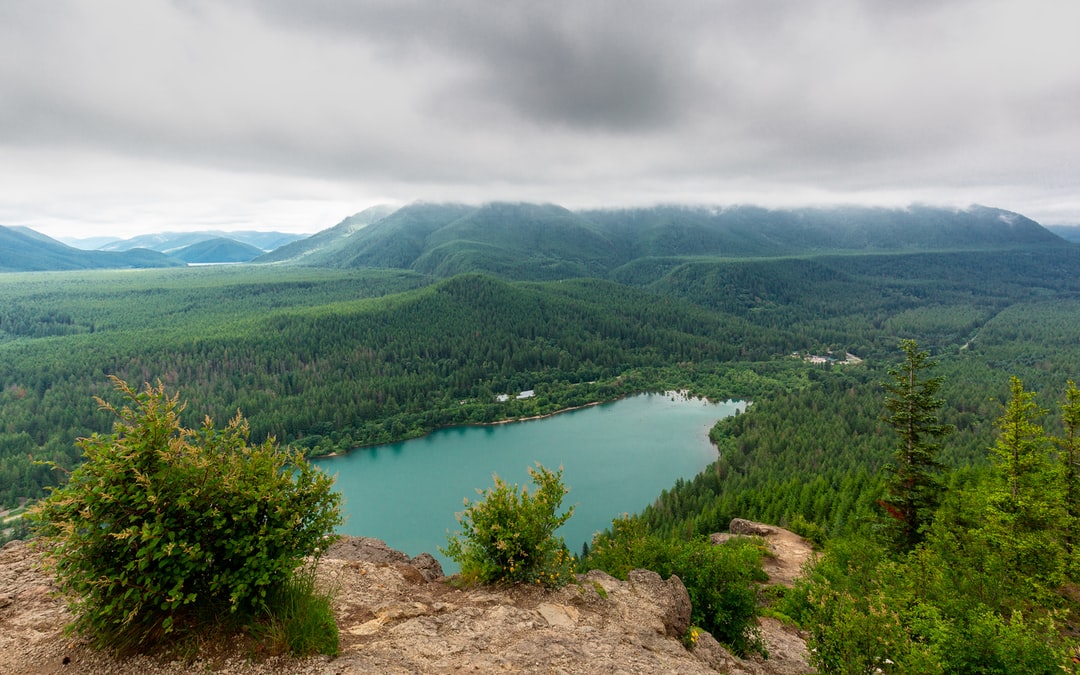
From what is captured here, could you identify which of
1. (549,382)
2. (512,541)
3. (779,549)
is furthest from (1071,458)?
(549,382)

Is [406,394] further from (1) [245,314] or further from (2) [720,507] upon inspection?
(1) [245,314]

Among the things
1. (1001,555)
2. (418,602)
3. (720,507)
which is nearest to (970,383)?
(720,507)

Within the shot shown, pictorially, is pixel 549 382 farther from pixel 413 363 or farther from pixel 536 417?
pixel 413 363

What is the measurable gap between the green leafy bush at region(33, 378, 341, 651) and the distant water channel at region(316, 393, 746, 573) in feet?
155

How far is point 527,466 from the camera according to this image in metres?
80.6

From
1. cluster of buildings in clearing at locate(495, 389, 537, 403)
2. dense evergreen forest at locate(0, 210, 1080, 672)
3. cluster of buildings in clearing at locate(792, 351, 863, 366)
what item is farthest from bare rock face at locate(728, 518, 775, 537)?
cluster of buildings in clearing at locate(792, 351, 863, 366)

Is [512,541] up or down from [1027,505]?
up

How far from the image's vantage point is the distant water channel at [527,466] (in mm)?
63406

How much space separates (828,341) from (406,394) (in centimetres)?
17531

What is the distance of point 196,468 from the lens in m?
8.32

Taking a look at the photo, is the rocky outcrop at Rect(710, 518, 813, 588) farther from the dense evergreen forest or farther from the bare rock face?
the dense evergreen forest

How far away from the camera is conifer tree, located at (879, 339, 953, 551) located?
75.5 ft

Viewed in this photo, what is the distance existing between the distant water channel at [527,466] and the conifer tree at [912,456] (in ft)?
117

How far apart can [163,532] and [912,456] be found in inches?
1159
